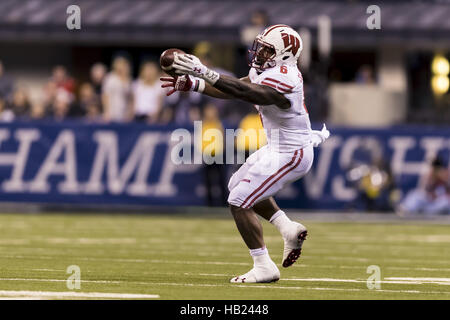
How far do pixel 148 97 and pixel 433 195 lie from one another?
15.3ft

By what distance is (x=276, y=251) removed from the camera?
14258 millimetres

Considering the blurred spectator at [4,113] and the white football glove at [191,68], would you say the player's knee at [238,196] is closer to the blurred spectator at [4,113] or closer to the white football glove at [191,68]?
the white football glove at [191,68]

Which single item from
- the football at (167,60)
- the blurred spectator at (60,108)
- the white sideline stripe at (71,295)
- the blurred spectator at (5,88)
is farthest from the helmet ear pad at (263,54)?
the blurred spectator at (5,88)

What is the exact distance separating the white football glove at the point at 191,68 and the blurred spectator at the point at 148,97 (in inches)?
449

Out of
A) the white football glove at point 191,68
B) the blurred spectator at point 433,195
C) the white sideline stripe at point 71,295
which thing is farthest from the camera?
the blurred spectator at point 433,195

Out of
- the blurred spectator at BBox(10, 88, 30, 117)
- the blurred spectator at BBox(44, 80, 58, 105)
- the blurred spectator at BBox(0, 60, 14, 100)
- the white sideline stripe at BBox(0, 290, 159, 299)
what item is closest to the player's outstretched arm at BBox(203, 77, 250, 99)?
the white sideline stripe at BBox(0, 290, 159, 299)

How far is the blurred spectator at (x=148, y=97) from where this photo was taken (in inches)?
854

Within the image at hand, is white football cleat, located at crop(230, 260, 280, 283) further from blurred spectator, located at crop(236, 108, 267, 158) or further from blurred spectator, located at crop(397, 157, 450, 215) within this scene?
blurred spectator, located at crop(397, 157, 450, 215)

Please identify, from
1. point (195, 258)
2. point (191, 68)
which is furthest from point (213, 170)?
point (191, 68)

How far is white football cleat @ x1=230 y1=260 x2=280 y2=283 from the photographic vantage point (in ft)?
34.2

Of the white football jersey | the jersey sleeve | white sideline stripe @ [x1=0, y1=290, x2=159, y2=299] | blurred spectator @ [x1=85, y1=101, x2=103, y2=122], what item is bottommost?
white sideline stripe @ [x1=0, y1=290, x2=159, y2=299]

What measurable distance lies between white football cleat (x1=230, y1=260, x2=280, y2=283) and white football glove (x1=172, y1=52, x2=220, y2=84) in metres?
1.44
